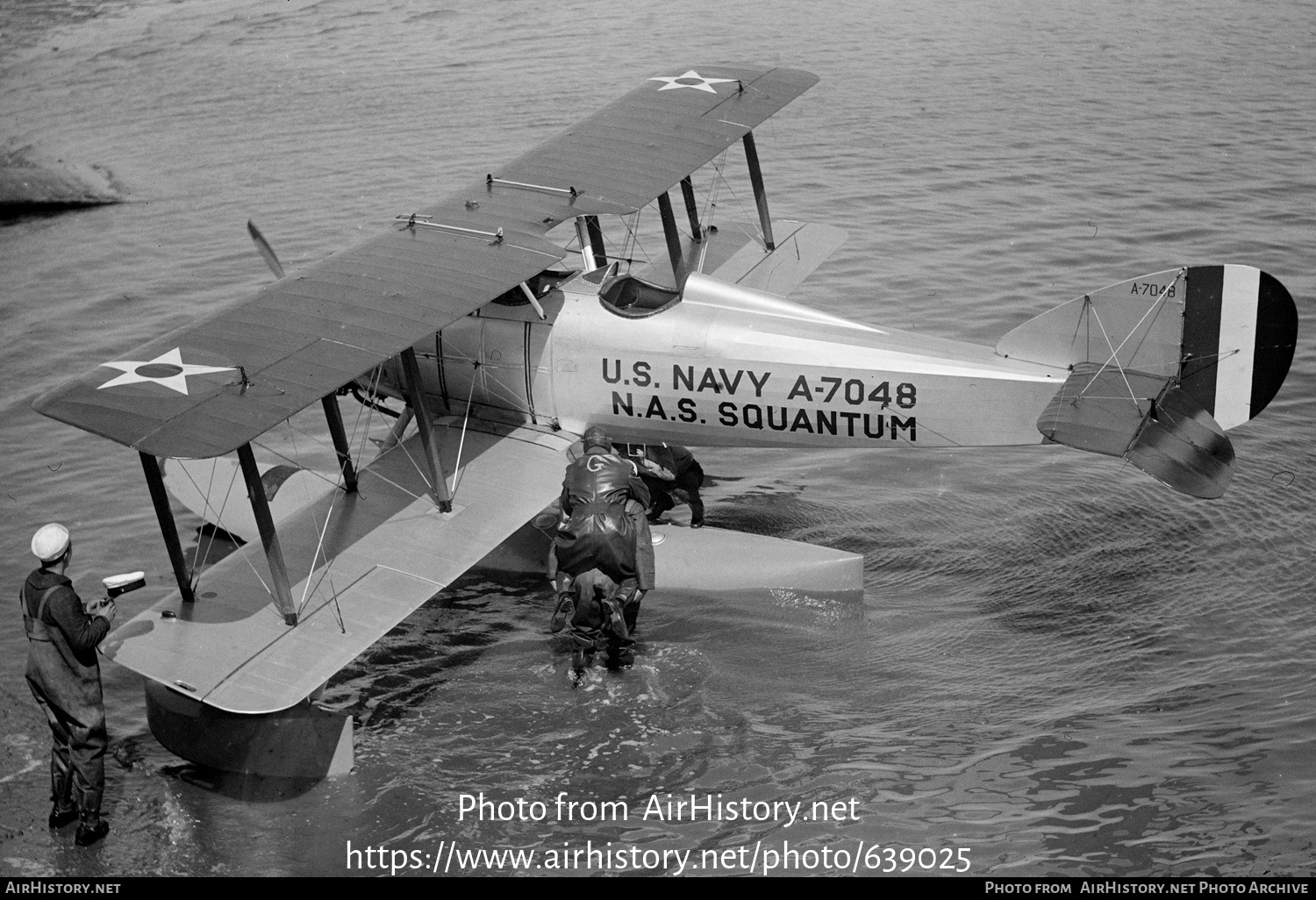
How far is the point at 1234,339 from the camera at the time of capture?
886 centimetres

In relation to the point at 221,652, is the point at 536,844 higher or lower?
lower

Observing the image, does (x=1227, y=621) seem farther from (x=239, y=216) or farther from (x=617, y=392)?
(x=239, y=216)

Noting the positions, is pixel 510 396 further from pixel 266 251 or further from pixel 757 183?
pixel 757 183

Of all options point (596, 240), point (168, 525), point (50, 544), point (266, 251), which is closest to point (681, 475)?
point (596, 240)

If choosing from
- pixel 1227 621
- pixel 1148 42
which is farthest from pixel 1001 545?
pixel 1148 42

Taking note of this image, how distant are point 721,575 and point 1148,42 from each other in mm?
18146

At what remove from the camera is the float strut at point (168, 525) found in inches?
338

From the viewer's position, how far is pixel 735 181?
1950cm

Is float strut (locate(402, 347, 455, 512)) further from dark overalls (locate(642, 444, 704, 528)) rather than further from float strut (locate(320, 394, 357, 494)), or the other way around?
dark overalls (locate(642, 444, 704, 528))

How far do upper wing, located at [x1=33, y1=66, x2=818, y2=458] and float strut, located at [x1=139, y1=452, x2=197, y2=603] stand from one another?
1.47ft

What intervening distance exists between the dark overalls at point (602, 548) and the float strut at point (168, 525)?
8.14ft

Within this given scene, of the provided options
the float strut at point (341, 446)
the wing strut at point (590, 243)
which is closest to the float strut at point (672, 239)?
the wing strut at point (590, 243)

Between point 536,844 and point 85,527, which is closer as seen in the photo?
point 536,844

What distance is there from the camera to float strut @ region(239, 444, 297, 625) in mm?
8477
